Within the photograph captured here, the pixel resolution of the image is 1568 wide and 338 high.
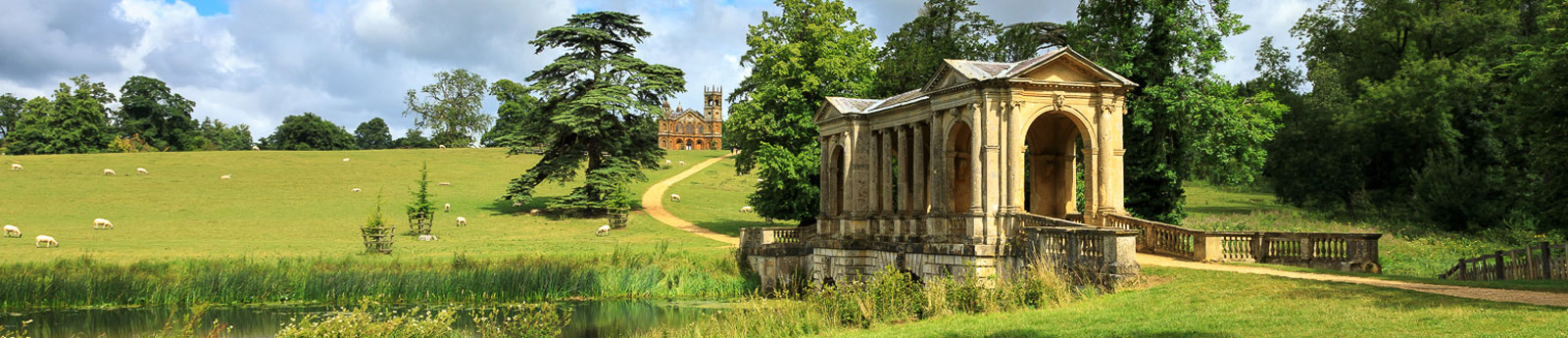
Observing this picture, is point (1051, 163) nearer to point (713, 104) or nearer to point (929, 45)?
point (929, 45)

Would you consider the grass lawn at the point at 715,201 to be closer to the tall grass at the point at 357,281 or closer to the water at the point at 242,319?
the tall grass at the point at 357,281

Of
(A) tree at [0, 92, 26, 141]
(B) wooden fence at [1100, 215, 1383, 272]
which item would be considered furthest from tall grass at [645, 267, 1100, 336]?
(A) tree at [0, 92, 26, 141]

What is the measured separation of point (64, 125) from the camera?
95062 mm

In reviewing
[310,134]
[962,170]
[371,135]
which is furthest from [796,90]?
[371,135]

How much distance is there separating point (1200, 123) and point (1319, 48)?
112ft

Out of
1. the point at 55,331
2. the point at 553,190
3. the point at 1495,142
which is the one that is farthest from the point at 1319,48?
the point at 55,331

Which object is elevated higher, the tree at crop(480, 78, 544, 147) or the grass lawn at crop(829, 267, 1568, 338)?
the tree at crop(480, 78, 544, 147)

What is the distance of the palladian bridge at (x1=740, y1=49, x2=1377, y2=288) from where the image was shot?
71.1ft

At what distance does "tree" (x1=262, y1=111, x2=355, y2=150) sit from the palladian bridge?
9821 centimetres

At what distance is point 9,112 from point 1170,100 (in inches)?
5655

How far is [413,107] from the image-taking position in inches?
4665

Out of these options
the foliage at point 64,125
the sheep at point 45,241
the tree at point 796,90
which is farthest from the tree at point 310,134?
the tree at point 796,90

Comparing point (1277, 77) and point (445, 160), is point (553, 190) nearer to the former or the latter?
point (445, 160)

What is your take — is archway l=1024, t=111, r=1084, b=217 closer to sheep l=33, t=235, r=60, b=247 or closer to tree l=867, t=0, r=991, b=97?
tree l=867, t=0, r=991, b=97
